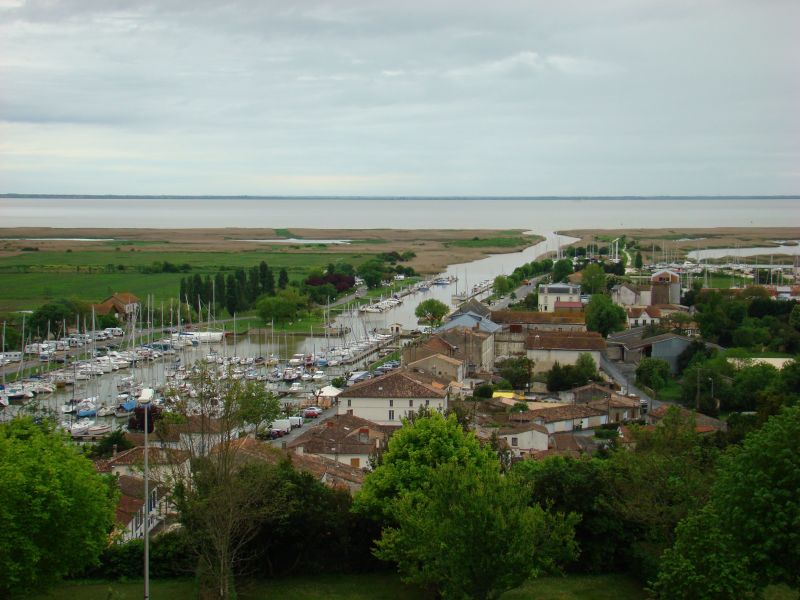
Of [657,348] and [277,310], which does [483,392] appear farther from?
[277,310]

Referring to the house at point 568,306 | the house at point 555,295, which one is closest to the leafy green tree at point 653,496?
the house at point 568,306

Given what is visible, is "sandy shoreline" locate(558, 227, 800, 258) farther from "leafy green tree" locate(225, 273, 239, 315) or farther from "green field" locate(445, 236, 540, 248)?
"leafy green tree" locate(225, 273, 239, 315)

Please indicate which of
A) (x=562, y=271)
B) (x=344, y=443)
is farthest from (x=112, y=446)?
(x=562, y=271)

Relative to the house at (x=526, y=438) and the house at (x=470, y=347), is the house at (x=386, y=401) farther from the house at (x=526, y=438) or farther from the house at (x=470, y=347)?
the house at (x=470, y=347)

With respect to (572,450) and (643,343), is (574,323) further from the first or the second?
(572,450)

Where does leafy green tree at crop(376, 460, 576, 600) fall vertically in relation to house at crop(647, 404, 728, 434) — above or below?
above

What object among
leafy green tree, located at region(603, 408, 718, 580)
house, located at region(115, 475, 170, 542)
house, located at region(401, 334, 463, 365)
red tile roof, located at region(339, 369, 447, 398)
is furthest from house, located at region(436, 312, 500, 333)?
leafy green tree, located at region(603, 408, 718, 580)
